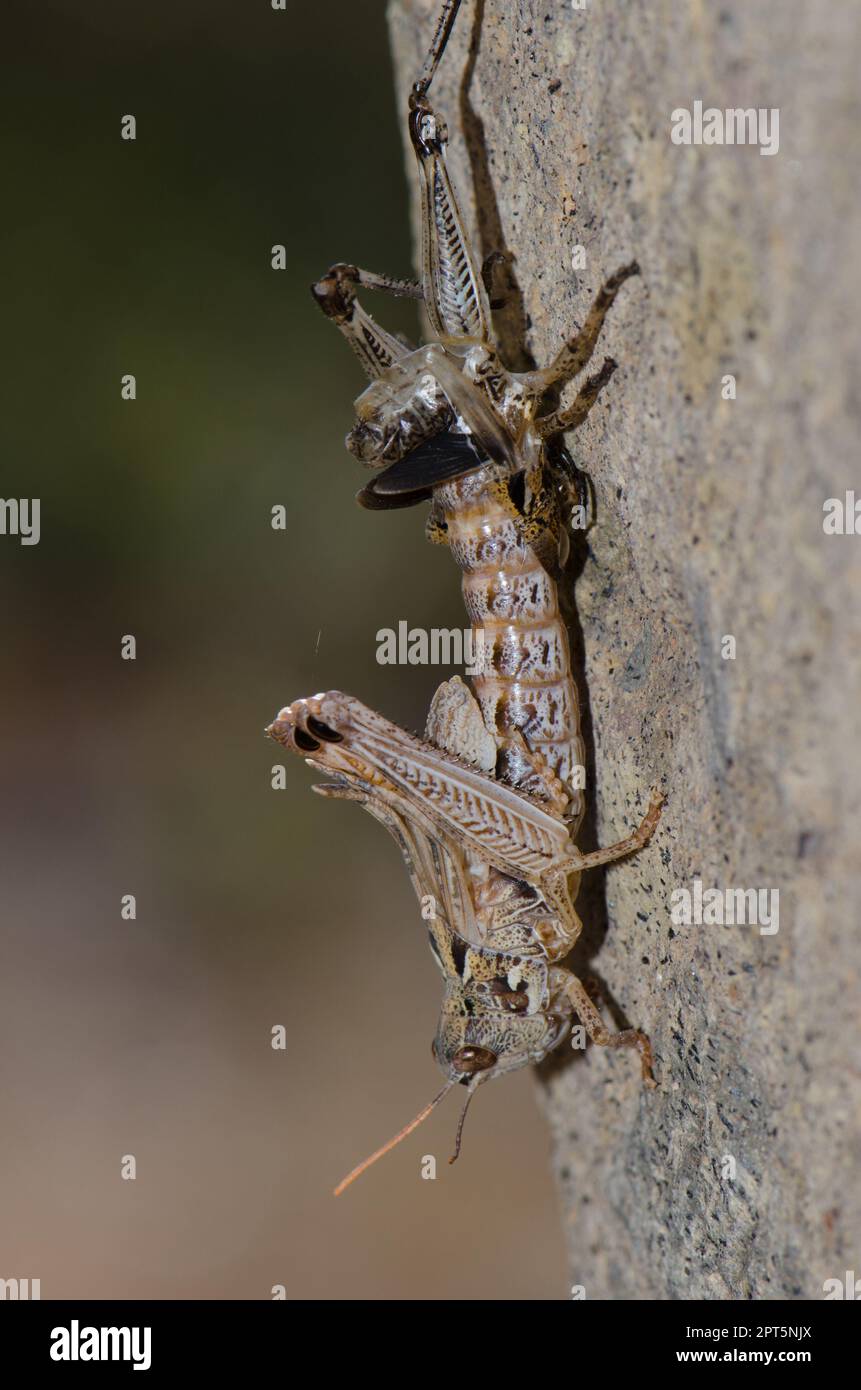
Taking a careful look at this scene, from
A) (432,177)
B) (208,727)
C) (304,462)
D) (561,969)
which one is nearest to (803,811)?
(561,969)

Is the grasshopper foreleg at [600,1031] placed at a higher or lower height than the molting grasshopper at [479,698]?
lower

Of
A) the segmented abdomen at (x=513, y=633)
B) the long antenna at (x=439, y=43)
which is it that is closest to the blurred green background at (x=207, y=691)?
the segmented abdomen at (x=513, y=633)

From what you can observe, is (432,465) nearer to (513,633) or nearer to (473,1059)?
(513,633)

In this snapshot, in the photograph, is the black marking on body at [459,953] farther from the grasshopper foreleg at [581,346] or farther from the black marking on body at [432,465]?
the grasshopper foreleg at [581,346]

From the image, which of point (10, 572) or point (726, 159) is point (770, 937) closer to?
point (726, 159)

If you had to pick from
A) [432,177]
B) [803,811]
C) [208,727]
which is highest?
[432,177]

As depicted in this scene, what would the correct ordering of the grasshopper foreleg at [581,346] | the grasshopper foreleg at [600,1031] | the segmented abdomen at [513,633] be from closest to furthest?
1. the grasshopper foreleg at [581,346]
2. the segmented abdomen at [513,633]
3. the grasshopper foreleg at [600,1031]

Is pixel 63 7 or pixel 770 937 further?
pixel 63 7
